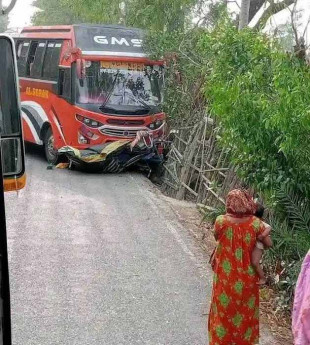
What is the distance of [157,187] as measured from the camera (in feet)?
45.9

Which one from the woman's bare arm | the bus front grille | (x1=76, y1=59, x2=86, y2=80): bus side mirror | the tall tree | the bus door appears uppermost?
the bus door

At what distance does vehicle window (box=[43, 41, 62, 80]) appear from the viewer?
Result: 15.4 metres

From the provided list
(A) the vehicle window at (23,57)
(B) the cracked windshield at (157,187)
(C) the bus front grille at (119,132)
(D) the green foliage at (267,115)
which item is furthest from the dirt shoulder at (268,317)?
(A) the vehicle window at (23,57)

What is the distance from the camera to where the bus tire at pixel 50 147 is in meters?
15.3

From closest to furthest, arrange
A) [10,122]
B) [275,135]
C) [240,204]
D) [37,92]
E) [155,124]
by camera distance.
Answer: [10,122], [240,204], [275,135], [155,124], [37,92]

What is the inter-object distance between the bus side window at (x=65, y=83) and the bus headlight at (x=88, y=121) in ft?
1.59

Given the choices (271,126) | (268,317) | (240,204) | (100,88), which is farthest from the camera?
(100,88)

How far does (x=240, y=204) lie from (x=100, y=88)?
9.66 meters

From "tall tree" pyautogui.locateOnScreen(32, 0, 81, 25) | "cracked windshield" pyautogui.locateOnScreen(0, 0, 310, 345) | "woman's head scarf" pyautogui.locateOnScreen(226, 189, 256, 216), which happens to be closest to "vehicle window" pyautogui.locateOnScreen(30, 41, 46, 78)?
"cracked windshield" pyautogui.locateOnScreen(0, 0, 310, 345)

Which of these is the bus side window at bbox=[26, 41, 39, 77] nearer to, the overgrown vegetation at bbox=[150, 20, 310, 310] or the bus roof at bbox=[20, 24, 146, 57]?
the bus roof at bbox=[20, 24, 146, 57]

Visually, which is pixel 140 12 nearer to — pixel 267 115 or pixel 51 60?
pixel 51 60

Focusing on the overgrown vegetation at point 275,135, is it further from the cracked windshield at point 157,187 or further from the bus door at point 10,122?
the bus door at point 10,122

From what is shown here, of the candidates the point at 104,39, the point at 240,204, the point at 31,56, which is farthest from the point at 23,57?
the point at 240,204

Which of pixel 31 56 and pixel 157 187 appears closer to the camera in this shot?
pixel 157 187
